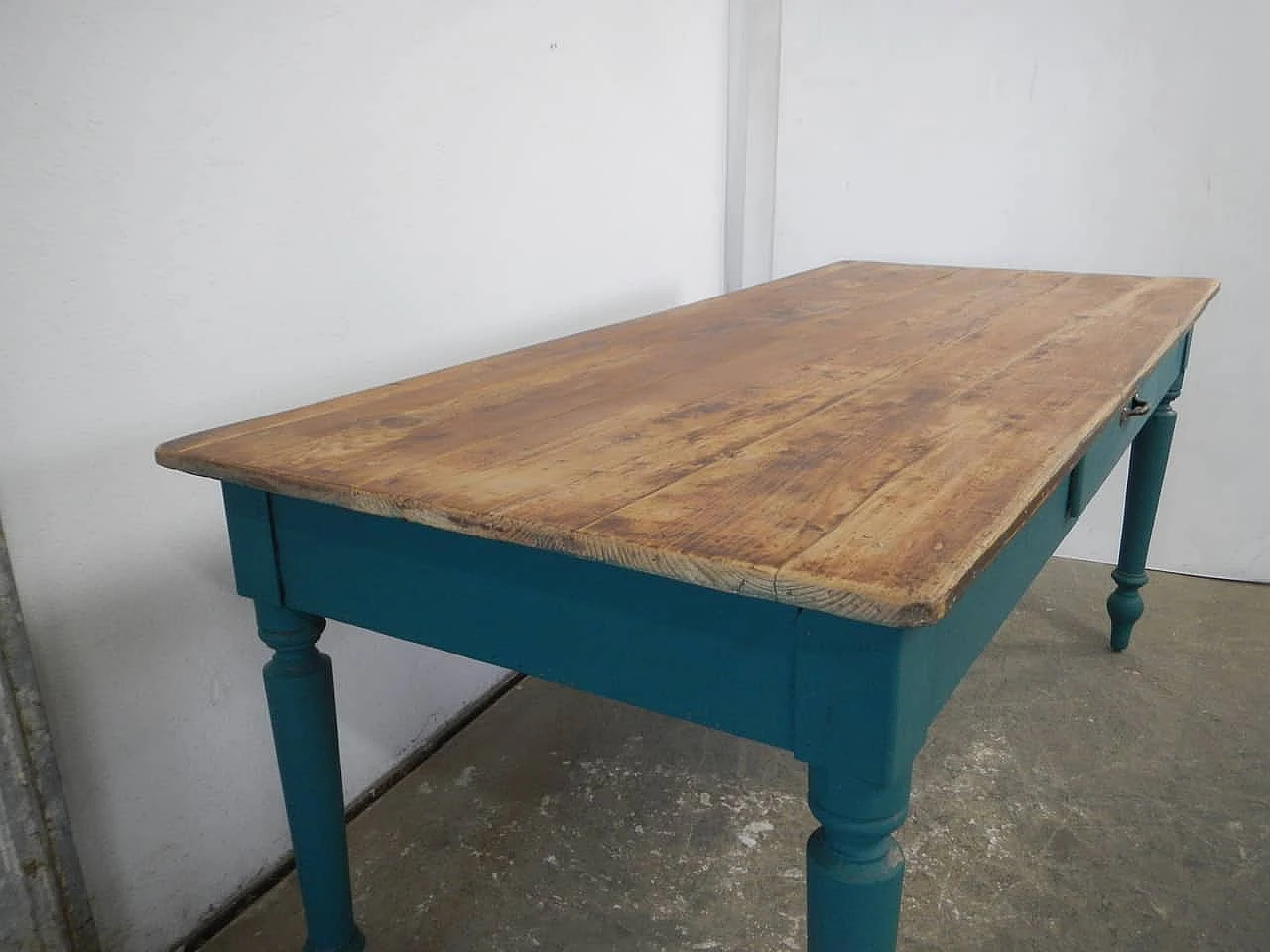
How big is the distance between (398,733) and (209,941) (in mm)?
492

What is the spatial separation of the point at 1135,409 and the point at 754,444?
2.35 feet

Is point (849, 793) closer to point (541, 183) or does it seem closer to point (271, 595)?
point (271, 595)

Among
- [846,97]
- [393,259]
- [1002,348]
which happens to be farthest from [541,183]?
[846,97]

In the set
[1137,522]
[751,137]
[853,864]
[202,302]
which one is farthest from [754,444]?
[751,137]

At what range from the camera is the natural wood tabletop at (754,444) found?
2.65 ft

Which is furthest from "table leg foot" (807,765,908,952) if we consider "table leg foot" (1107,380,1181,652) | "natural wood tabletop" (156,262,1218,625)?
"table leg foot" (1107,380,1181,652)

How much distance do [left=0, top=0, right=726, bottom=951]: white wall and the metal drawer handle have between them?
1.14 metres

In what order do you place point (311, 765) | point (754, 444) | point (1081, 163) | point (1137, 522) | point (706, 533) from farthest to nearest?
point (1081, 163) → point (1137, 522) → point (311, 765) → point (754, 444) → point (706, 533)

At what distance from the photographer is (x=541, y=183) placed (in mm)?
2111

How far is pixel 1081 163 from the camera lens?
2678mm

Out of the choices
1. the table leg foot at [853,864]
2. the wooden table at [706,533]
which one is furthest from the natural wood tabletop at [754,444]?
the table leg foot at [853,864]

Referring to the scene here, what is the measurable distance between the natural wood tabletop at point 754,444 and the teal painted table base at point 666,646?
66 mm

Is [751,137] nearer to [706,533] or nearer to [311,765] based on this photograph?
[311,765]

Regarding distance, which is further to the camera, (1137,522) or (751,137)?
(751,137)
